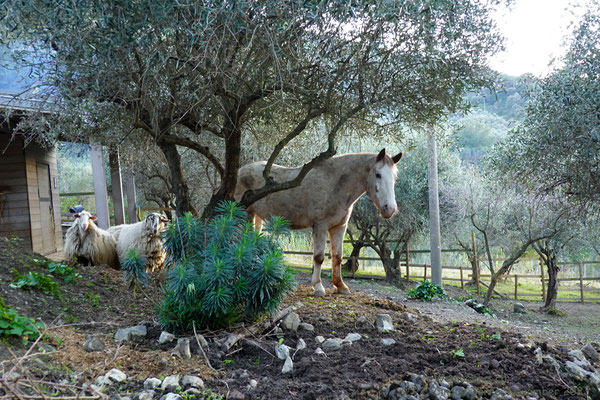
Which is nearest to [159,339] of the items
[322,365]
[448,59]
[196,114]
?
[322,365]

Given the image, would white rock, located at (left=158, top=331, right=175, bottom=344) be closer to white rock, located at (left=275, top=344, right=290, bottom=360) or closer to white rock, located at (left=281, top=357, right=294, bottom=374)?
white rock, located at (left=275, top=344, right=290, bottom=360)

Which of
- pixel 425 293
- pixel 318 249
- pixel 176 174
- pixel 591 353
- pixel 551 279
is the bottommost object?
pixel 551 279

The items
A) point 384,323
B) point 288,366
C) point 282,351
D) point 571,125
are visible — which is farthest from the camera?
point 571,125

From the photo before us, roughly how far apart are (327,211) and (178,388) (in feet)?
13.8

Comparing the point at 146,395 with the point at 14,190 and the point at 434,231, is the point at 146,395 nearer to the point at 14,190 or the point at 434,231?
the point at 434,231

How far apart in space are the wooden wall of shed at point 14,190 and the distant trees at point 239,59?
7158 millimetres

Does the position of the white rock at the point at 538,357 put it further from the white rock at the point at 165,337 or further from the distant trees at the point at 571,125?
the distant trees at the point at 571,125

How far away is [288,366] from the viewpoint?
379cm

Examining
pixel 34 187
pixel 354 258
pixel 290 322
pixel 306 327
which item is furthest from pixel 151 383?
pixel 354 258

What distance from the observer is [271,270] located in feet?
13.9

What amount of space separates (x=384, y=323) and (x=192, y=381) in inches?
92.8

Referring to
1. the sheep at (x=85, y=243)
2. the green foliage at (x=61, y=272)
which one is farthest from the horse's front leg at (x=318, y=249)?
the sheep at (x=85, y=243)

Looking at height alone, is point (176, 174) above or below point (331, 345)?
above

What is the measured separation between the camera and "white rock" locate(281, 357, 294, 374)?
376 centimetres
